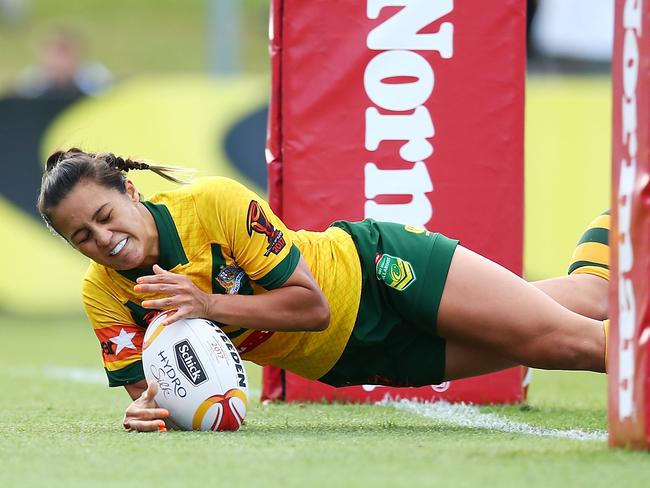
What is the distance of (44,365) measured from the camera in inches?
312

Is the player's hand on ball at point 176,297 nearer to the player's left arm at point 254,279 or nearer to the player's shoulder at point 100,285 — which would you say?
the player's left arm at point 254,279

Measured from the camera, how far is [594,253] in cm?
545

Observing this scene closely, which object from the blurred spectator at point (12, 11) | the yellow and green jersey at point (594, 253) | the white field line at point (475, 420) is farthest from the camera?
the blurred spectator at point (12, 11)

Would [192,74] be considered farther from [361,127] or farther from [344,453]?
Result: [344,453]

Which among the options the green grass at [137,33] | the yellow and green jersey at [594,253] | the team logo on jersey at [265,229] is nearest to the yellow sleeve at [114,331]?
the team logo on jersey at [265,229]

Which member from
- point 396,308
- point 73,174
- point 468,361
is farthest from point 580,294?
point 73,174

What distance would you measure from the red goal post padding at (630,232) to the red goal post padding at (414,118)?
1959mm

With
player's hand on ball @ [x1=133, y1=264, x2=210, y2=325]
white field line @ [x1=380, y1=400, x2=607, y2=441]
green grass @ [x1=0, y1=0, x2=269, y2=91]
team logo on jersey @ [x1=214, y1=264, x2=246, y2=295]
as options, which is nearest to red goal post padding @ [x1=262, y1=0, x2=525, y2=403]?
white field line @ [x1=380, y1=400, x2=607, y2=441]

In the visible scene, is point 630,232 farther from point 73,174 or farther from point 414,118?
point 414,118

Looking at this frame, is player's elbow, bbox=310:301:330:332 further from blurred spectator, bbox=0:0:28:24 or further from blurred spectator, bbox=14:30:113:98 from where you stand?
blurred spectator, bbox=0:0:28:24

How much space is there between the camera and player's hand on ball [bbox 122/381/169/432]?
14.9ft

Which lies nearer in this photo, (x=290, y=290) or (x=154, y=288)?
(x=154, y=288)

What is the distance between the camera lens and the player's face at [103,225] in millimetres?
4402

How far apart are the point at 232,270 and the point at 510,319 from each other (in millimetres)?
1029
